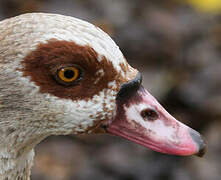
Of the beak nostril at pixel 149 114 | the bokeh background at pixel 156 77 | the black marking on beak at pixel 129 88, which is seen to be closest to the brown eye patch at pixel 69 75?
the black marking on beak at pixel 129 88

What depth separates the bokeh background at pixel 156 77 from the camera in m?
4.95

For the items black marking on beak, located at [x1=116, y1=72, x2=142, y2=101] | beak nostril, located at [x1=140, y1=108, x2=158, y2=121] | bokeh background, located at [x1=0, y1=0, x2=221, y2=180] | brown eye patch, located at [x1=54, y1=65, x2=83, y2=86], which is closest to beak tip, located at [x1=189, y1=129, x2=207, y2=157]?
beak nostril, located at [x1=140, y1=108, x2=158, y2=121]

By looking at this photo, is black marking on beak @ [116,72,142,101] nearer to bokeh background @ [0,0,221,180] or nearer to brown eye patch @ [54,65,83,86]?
brown eye patch @ [54,65,83,86]

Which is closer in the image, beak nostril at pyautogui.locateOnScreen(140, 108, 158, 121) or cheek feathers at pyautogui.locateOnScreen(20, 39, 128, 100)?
cheek feathers at pyautogui.locateOnScreen(20, 39, 128, 100)

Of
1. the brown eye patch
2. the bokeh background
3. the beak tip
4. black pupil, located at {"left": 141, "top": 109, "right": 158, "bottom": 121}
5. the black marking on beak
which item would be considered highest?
the brown eye patch

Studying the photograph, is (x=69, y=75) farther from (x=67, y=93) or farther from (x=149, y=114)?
(x=149, y=114)

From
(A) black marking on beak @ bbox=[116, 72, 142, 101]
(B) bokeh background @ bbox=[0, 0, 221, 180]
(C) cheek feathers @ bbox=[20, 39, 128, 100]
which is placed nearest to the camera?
(C) cheek feathers @ bbox=[20, 39, 128, 100]

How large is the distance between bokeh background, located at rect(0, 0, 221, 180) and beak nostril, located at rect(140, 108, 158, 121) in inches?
99.1

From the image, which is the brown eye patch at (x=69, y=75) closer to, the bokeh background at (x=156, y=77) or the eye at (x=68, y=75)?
the eye at (x=68, y=75)

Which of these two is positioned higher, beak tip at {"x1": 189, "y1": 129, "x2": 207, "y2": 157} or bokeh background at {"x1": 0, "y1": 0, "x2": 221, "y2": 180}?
beak tip at {"x1": 189, "y1": 129, "x2": 207, "y2": 157}

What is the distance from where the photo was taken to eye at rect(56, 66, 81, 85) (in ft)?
7.41

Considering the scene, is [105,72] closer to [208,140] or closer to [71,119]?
[71,119]

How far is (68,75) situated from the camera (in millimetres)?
2277

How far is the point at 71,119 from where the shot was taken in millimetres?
2377
